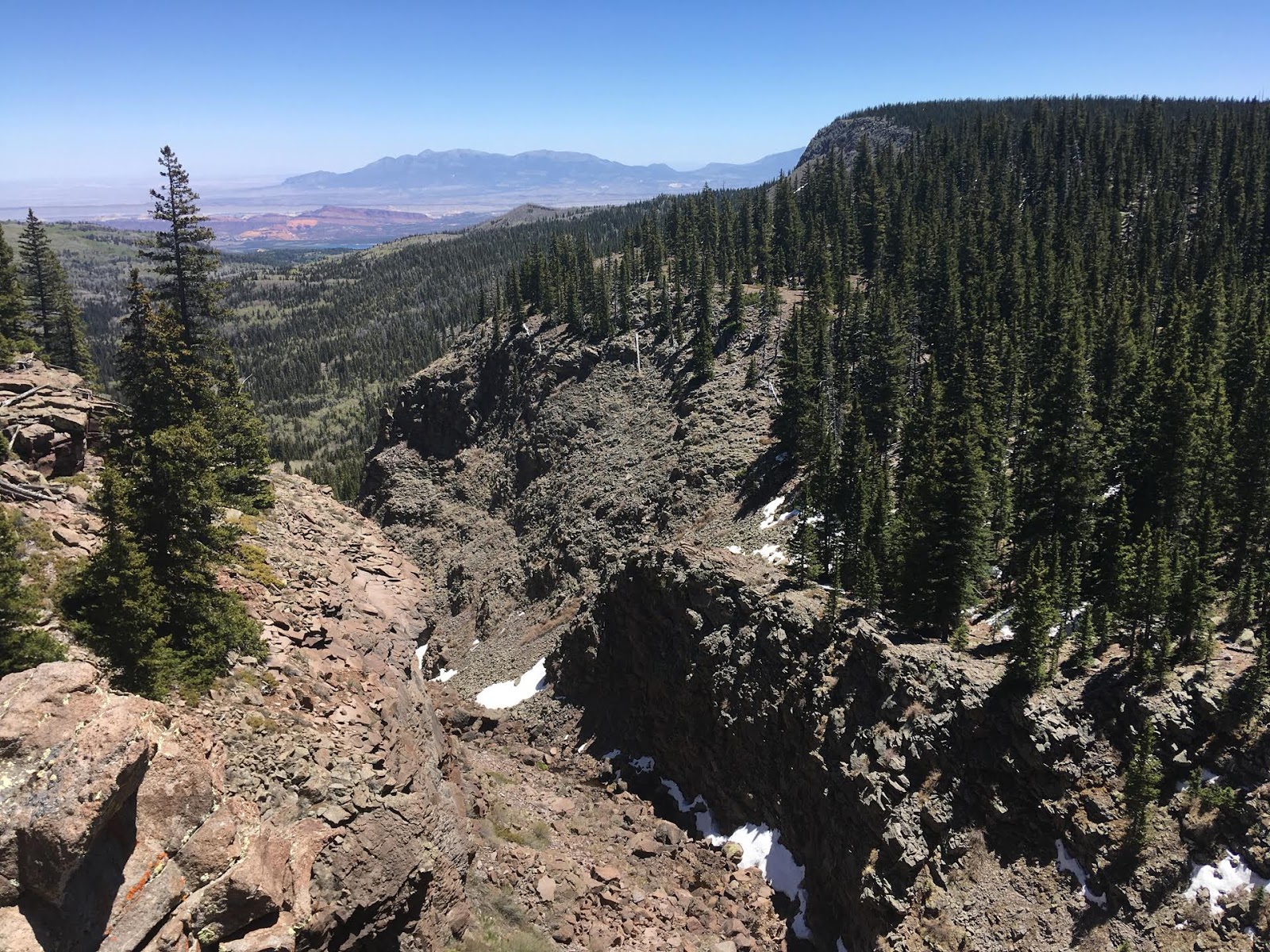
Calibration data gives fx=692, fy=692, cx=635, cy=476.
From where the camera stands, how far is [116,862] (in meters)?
15.2

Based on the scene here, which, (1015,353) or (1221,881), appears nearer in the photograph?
(1221,881)

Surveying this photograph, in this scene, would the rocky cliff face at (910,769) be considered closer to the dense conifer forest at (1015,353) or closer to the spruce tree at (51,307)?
A: the dense conifer forest at (1015,353)

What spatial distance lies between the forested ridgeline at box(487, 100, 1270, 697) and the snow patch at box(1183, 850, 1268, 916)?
692 centimetres

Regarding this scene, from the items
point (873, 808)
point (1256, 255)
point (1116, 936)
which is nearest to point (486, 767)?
point (873, 808)

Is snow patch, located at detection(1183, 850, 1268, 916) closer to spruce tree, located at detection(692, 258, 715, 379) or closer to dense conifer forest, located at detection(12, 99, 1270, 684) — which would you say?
dense conifer forest, located at detection(12, 99, 1270, 684)

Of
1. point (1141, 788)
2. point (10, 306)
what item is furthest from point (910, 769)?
point (10, 306)

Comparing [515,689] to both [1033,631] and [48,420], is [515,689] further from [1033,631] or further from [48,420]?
[1033,631]

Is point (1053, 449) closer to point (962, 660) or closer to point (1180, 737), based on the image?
point (962, 660)

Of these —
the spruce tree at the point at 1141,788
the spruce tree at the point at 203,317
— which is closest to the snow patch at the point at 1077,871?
the spruce tree at the point at 1141,788

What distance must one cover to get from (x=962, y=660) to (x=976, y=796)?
6.20m

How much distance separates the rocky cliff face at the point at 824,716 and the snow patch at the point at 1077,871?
0.11 meters

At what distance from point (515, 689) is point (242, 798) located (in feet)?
149

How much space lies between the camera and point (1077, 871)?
89.3ft

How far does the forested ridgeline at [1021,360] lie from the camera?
34.9m
